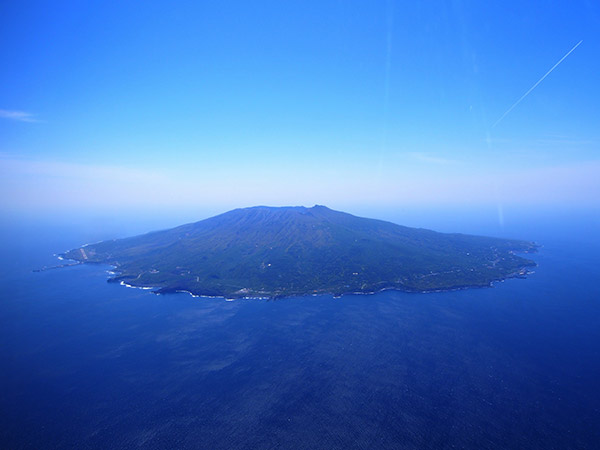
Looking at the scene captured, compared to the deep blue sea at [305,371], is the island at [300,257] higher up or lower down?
higher up

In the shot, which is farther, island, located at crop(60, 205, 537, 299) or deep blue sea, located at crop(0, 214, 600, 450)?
island, located at crop(60, 205, 537, 299)

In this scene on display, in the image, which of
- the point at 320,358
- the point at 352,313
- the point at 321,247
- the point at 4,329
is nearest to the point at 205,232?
the point at 321,247

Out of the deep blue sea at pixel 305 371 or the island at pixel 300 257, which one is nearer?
the deep blue sea at pixel 305 371

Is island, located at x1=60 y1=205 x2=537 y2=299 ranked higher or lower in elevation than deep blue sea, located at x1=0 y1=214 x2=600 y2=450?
higher

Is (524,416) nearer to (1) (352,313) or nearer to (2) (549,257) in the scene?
(1) (352,313)
